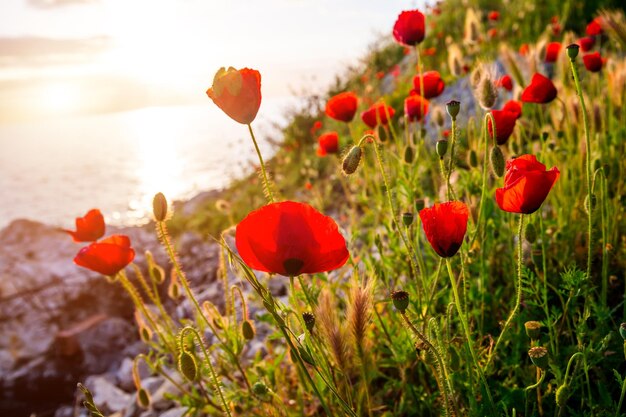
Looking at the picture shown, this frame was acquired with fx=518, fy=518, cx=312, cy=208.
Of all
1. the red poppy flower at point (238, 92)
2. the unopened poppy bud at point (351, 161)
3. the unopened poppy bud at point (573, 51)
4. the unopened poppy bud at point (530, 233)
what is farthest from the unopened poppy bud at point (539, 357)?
the red poppy flower at point (238, 92)

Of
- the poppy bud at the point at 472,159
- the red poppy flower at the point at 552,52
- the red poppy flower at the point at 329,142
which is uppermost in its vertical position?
the red poppy flower at the point at 552,52

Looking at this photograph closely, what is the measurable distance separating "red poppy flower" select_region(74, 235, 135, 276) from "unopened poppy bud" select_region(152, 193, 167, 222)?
0.75 ft

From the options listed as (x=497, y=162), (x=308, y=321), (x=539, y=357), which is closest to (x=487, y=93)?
(x=497, y=162)

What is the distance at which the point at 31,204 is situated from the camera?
12.1 m

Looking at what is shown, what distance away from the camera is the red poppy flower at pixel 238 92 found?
1.42m

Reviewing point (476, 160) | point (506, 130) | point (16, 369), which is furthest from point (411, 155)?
point (16, 369)

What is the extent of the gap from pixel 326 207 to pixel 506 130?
3.88 meters

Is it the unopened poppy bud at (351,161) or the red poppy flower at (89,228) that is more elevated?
the unopened poppy bud at (351,161)

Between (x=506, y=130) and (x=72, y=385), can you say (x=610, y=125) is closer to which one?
(x=506, y=130)

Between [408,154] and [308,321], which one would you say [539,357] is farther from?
[408,154]

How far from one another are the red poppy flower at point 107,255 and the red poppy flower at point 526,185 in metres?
1.34

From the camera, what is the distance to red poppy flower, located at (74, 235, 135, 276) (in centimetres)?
186

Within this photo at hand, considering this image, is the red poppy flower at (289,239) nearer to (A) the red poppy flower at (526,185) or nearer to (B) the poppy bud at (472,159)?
(A) the red poppy flower at (526,185)

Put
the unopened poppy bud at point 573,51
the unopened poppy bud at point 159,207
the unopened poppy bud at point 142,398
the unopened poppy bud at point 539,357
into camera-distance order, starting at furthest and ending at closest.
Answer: the unopened poppy bud at point 142,398
the unopened poppy bud at point 159,207
the unopened poppy bud at point 573,51
the unopened poppy bud at point 539,357
